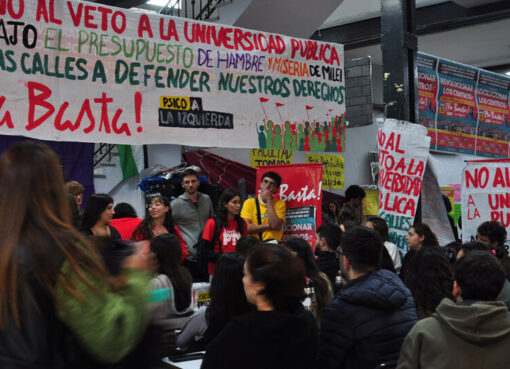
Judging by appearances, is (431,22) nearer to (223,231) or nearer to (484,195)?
(484,195)

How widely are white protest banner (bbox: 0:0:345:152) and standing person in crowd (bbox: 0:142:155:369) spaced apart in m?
3.11

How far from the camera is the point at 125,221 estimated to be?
5844mm

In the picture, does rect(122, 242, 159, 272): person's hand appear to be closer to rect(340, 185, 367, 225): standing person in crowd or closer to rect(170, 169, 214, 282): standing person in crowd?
rect(170, 169, 214, 282): standing person in crowd

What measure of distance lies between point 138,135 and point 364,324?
284cm

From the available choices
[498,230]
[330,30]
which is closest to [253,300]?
[498,230]

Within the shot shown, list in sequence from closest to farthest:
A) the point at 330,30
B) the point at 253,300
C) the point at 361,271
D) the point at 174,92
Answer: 1. the point at 253,300
2. the point at 361,271
3. the point at 174,92
4. the point at 330,30

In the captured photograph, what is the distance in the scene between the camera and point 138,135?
5.19 meters

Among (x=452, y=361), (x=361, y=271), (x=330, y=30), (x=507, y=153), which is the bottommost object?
(x=452, y=361)

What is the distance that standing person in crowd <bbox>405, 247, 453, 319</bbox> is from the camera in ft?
11.5

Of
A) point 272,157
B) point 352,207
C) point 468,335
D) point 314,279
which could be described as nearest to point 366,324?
point 468,335

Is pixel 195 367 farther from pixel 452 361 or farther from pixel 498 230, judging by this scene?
pixel 498 230

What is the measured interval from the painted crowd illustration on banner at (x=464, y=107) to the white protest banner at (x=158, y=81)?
3321 mm

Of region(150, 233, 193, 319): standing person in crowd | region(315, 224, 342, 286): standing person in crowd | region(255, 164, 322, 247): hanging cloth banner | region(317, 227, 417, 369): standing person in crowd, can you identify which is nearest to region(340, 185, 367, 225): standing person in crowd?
region(255, 164, 322, 247): hanging cloth banner

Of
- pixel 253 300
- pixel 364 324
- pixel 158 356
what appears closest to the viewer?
pixel 158 356
